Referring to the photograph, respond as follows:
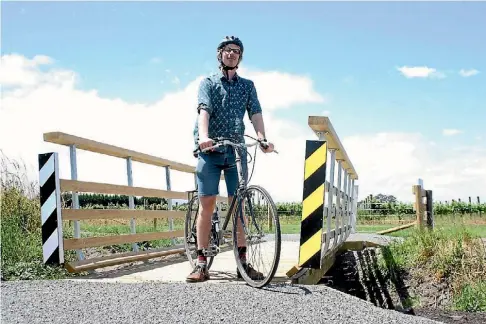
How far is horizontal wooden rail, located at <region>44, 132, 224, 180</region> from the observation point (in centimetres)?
609

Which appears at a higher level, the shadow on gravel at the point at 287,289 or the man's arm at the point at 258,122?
the man's arm at the point at 258,122

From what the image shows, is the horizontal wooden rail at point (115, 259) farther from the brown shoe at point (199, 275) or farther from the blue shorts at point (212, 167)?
the blue shorts at point (212, 167)

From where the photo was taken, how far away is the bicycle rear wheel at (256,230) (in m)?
4.60

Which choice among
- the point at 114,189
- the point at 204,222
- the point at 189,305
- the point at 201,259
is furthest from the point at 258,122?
the point at 114,189

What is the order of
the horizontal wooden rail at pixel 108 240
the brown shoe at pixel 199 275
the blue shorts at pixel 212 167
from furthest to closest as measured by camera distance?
the horizontal wooden rail at pixel 108 240, the brown shoe at pixel 199 275, the blue shorts at pixel 212 167

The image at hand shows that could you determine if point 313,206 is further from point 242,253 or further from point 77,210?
point 77,210

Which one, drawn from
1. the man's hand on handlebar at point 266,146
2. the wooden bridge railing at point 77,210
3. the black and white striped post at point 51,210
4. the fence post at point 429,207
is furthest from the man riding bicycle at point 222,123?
the fence post at point 429,207

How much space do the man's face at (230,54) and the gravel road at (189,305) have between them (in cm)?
176

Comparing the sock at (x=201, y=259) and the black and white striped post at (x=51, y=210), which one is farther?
the black and white striped post at (x=51, y=210)

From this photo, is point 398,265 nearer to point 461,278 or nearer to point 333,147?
point 461,278

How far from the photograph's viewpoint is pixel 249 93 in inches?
204

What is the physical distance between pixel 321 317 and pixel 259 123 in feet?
6.15

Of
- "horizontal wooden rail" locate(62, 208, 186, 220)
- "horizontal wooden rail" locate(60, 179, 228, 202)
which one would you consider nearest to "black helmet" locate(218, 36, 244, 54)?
"horizontal wooden rail" locate(60, 179, 228, 202)

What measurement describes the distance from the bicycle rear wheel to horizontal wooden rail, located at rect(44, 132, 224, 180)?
222 cm
